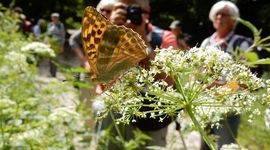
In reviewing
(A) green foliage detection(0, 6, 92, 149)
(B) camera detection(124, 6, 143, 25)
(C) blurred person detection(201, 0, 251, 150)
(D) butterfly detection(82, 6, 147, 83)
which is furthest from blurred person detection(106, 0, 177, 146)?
(D) butterfly detection(82, 6, 147, 83)

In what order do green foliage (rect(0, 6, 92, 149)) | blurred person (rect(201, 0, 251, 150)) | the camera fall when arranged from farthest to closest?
1. blurred person (rect(201, 0, 251, 150))
2. the camera
3. green foliage (rect(0, 6, 92, 149))

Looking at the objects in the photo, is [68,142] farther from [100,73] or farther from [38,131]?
[100,73]

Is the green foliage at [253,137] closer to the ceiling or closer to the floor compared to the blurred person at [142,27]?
closer to the floor

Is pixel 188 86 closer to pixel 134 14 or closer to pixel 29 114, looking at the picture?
pixel 134 14

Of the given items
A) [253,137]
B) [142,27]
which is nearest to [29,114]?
[142,27]

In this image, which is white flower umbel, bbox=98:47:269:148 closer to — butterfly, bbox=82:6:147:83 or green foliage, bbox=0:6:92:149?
butterfly, bbox=82:6:147:83

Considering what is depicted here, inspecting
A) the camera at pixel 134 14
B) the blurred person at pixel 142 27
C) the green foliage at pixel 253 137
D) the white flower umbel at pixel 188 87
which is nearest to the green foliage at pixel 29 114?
the blurred person at pixel 142 27

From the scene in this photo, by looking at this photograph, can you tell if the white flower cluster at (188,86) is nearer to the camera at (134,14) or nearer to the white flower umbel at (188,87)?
the white flower umbel at (188,87)
